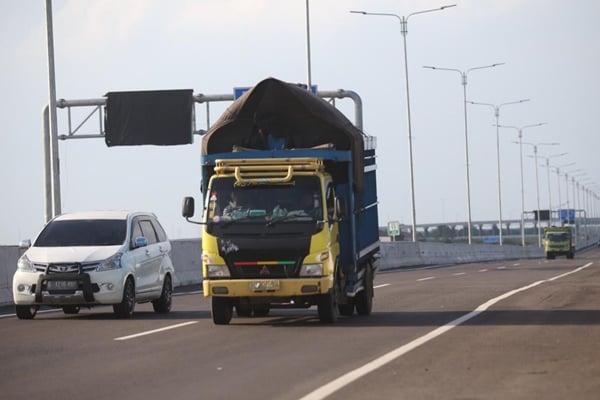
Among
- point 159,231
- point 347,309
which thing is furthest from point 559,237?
point 347,309

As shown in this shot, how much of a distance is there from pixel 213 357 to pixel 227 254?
4.47 metres

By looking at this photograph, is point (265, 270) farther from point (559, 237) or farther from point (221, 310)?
point (559, 237)

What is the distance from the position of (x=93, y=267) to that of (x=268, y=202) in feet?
13.1

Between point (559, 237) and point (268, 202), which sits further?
point (559, 237)

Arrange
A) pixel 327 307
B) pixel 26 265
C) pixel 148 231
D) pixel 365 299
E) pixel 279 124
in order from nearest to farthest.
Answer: pixel 327 307, pixel 279 124, pixel 365 299, pixel 26 265, pixel 148 231

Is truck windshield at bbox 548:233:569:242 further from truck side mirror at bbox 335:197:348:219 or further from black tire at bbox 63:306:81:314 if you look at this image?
truck side mirror at bbox 335:197:348:219

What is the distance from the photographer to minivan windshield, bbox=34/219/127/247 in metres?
23.0

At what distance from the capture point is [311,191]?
19562mm

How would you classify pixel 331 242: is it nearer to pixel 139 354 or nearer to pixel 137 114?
pixel 139 354

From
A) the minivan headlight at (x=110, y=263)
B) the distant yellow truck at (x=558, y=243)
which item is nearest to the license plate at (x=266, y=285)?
the minivan headlight at (x=110, y=263)

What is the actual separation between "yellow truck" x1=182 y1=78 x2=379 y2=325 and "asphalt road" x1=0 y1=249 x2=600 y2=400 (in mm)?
565

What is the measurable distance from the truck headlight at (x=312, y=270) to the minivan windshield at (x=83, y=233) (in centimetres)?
488

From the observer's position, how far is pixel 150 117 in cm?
4822

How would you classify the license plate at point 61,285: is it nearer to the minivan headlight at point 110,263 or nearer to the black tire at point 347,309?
the minivan headlight at point 110,263
